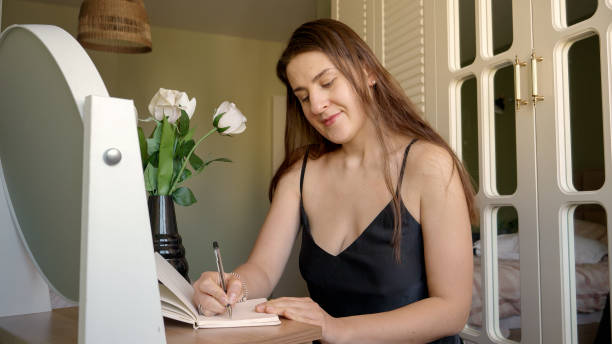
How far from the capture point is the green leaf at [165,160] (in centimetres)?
121

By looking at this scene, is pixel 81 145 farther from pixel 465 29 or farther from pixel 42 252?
pixel 465 29

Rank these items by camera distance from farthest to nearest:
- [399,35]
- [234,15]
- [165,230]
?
[234,15] < [399,35] < [165,230]

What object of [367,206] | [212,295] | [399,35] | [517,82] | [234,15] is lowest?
[212,295]

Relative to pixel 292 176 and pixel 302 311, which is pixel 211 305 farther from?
pixel 292 176

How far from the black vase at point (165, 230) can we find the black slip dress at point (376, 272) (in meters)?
0.34

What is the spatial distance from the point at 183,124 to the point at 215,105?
3.94 metres

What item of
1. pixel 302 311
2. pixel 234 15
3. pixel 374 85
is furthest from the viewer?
pixel 234 15

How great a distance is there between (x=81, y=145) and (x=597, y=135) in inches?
46.2

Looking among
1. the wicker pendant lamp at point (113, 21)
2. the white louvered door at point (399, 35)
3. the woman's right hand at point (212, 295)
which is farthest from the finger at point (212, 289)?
the wicker pendant lamp at point (113, 21)

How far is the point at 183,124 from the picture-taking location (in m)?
1.29

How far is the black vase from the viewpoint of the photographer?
1.20 metres

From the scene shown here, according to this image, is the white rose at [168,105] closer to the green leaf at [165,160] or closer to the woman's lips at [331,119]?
the green leaf at [165,160]

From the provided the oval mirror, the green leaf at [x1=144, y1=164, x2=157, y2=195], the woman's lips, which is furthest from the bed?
the oval mirror

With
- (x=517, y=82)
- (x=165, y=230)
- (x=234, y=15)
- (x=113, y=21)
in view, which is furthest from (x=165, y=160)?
(x=234, y=15)
